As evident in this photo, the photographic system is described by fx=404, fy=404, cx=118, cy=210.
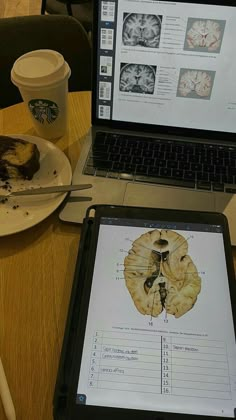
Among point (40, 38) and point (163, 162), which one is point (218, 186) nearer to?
point (163, 162)

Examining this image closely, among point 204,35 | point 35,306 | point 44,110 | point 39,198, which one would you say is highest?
point 204,35

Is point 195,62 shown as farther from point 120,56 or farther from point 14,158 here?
point 14,158

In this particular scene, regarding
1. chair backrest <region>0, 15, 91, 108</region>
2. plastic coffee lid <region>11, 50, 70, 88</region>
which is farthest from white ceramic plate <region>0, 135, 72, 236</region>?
chair backrest <region>0, 15, 91, 108</region>

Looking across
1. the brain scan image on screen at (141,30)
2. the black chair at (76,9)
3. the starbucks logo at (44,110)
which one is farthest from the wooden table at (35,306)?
the black chair at (76,9)

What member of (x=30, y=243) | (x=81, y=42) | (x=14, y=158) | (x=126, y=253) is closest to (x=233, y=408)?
(x=126, y=253)

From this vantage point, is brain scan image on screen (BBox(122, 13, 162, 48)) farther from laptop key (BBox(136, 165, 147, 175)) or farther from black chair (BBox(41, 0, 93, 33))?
black chair (BBox(41, 0, 93, 33))

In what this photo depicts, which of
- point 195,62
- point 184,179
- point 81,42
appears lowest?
point 184,179

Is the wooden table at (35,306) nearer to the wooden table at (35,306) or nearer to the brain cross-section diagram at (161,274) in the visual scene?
the wooden table at (35,306)

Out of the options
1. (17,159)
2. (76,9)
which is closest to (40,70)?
(17,159)
